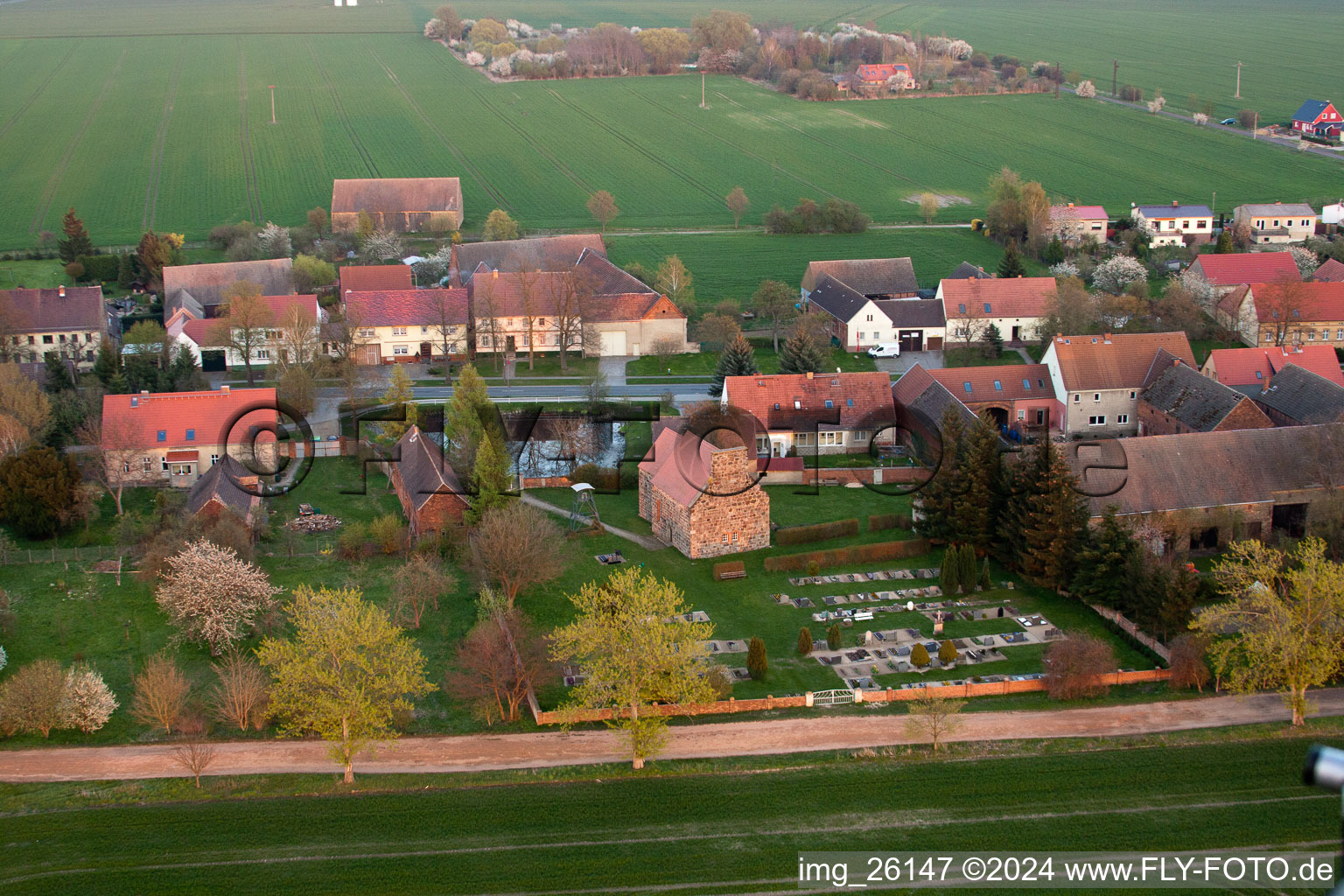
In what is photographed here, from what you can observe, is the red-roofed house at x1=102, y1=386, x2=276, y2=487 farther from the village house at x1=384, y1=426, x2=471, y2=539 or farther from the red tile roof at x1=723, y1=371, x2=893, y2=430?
the red tile roof at x1=723, y1=371, x2=893, y2=430

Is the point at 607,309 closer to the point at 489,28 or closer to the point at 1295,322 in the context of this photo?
the point at 1295,322

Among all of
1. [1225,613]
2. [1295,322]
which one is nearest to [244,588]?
[1225,613]

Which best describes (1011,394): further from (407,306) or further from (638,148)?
(638,148)

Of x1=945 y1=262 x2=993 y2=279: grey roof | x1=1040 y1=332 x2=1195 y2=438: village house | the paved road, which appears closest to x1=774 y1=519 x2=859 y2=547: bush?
the paved road

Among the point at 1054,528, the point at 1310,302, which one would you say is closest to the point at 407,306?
the point at 1054,528

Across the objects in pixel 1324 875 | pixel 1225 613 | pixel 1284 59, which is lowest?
pixel 1324 875

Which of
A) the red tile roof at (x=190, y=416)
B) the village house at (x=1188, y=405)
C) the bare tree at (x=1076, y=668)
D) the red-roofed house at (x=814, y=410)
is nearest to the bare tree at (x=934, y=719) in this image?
the bare tree at (x=1076, y=668)

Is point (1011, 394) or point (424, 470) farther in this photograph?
point (1011, 394)
